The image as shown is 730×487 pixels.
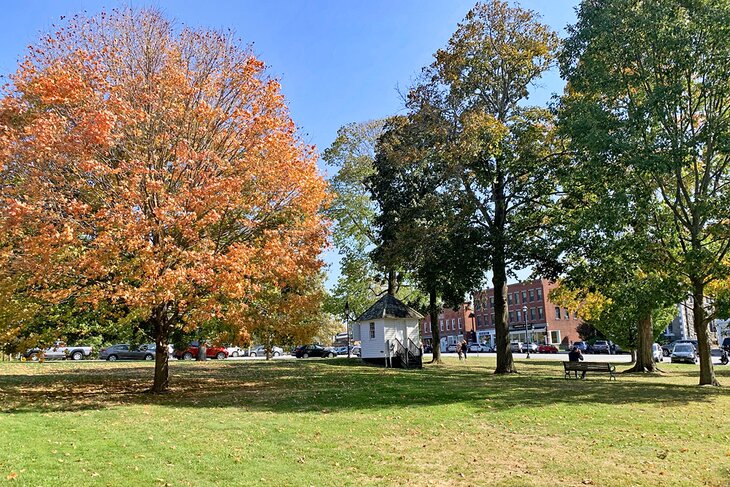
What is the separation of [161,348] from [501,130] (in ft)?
52.6

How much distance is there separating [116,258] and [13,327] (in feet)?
10.5

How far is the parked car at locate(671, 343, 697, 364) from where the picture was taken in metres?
39.7

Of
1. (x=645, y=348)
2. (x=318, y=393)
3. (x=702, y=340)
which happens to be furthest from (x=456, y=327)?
(x=318, y=393)

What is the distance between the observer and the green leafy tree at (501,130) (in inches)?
949

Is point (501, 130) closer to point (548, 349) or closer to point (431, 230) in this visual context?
point (431, 230)

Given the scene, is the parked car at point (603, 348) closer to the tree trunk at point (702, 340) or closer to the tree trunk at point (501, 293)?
the tree trunk at point (501, 293)

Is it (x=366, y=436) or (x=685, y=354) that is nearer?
(x=366, y=436)

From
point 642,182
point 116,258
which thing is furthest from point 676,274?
point 116,258

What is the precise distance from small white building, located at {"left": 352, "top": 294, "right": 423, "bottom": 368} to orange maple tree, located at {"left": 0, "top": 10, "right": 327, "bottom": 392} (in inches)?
665

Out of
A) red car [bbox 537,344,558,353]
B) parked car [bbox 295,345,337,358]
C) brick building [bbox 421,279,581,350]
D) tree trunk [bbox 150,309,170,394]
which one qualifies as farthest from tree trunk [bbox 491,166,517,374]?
brick building [bbox 421,279,581,350]

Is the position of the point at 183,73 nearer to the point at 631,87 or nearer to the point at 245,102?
the point at 245,102

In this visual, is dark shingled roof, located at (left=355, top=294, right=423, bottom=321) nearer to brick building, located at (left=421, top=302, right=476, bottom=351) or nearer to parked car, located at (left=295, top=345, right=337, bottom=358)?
parked car, located at (left=295, top=345, right=337, bottom=358)

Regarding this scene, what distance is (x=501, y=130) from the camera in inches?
919

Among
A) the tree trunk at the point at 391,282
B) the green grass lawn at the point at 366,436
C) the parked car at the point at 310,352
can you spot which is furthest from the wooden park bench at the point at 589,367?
the parked car at the point at 310,352
